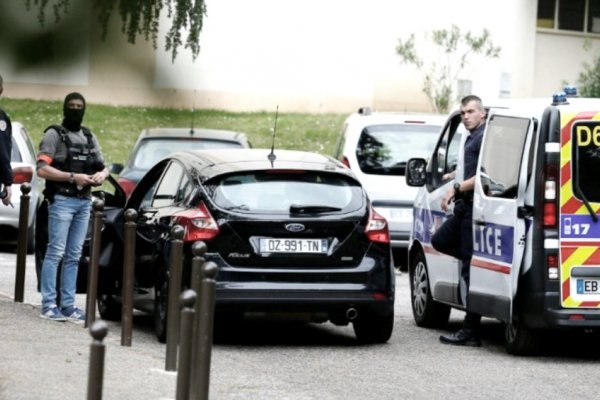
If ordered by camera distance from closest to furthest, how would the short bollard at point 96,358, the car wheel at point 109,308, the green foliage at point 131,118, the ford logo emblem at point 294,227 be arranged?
1. the green foliage at point 131,118
2. the short bollard at point 96,358
3. the ford logo emblem at point 294,227
4. the car wheel at point 109,308

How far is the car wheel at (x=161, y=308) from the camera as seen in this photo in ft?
34.1

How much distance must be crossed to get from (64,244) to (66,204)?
326mm

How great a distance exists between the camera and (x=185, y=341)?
6.58 metres

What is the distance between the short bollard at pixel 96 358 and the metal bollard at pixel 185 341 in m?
0.96

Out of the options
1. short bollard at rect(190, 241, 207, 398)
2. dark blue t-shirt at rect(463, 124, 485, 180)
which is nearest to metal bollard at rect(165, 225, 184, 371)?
short bollard at rect(190, 241, 207, 398)

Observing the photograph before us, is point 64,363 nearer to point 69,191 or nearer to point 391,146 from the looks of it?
point 69,191

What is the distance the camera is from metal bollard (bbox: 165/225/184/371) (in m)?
8.73

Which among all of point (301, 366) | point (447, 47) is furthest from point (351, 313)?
point (447, 47)

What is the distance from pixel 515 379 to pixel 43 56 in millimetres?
7130

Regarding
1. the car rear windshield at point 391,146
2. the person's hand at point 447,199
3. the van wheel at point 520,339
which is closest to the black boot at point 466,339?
the van wheel at point 520,339

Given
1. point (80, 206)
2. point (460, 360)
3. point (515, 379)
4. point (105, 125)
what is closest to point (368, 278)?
point (460, 360)

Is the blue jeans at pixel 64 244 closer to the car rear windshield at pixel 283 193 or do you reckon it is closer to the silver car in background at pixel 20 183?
the car rear windshield at pixel 283 193

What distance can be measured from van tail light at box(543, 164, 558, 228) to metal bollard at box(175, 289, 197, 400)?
397cm

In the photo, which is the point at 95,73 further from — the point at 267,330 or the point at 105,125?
the point at 267,330
